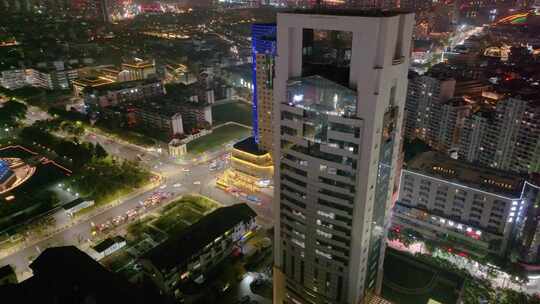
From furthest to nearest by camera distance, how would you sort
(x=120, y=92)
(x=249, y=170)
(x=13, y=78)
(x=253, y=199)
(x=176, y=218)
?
(x=13, y=78) < (x=120, y=92) < (x=249, y=170) < (x=253, y=199) < (x=176, y=218)

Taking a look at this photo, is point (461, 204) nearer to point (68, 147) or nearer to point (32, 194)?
point (32, 194)

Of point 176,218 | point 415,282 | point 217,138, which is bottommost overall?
point 176,218

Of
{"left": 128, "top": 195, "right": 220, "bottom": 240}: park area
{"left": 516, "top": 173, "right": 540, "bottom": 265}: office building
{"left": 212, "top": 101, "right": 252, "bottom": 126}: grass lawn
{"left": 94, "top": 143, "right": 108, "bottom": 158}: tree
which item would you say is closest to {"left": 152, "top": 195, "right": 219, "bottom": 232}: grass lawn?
{"left": 128, "top": 195, "right": 220, "bottom": 240}: park area

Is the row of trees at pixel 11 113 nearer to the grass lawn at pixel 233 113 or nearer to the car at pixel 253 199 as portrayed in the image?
the grass lawn at pixel 233 113

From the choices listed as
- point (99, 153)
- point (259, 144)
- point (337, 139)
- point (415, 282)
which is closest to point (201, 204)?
point (259, 144)

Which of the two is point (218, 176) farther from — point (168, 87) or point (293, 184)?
point (168, 87)

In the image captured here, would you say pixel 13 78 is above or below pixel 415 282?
above

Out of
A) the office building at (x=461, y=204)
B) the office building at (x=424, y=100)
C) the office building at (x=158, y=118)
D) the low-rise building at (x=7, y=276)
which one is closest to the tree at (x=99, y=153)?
the office building at (x=158, y=118)

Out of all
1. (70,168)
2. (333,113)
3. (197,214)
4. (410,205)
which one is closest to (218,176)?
A: (197,214)
